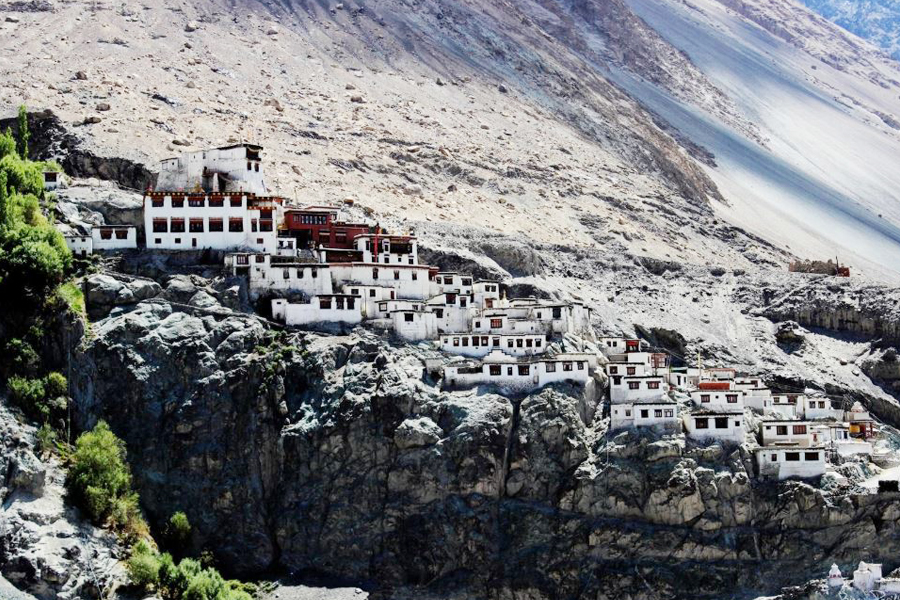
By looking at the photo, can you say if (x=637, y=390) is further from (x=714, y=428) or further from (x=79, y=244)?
(x=79, y=244)

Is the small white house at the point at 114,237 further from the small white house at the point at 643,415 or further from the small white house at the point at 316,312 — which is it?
the small white house at the point at 643,415

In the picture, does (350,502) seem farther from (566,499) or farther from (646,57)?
(646,57)

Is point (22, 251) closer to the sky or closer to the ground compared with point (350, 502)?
closer to the sky

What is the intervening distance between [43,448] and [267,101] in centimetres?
5386

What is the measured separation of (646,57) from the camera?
188 meters

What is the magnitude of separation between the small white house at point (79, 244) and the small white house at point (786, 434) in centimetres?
3541

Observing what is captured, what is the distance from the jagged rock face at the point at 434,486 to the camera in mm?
70938

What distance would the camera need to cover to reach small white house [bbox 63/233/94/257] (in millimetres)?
79625

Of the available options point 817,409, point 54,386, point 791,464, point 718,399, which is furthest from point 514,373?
point 54,386

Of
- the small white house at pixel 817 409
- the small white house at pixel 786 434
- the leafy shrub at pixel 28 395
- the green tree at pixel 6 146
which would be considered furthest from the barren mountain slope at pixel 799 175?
the leafy shrub at pixel 28 395

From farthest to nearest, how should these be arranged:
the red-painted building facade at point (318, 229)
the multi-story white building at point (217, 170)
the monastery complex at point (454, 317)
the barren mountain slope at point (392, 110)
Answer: the barren mountain slope at point (392, 110) < the multi-story white building at point (217, 170) < the red-painted building facade at point (318, 229) < the monastery complex at point (454, 317)

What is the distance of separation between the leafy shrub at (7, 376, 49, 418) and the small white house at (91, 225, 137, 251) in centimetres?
987

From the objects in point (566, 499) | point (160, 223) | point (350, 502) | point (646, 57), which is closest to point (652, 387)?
point (566, 499)

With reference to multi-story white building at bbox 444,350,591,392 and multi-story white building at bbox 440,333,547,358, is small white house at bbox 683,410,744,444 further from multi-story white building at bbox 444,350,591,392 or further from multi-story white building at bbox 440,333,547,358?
multi-story white building at bbox 440,333,547,358
